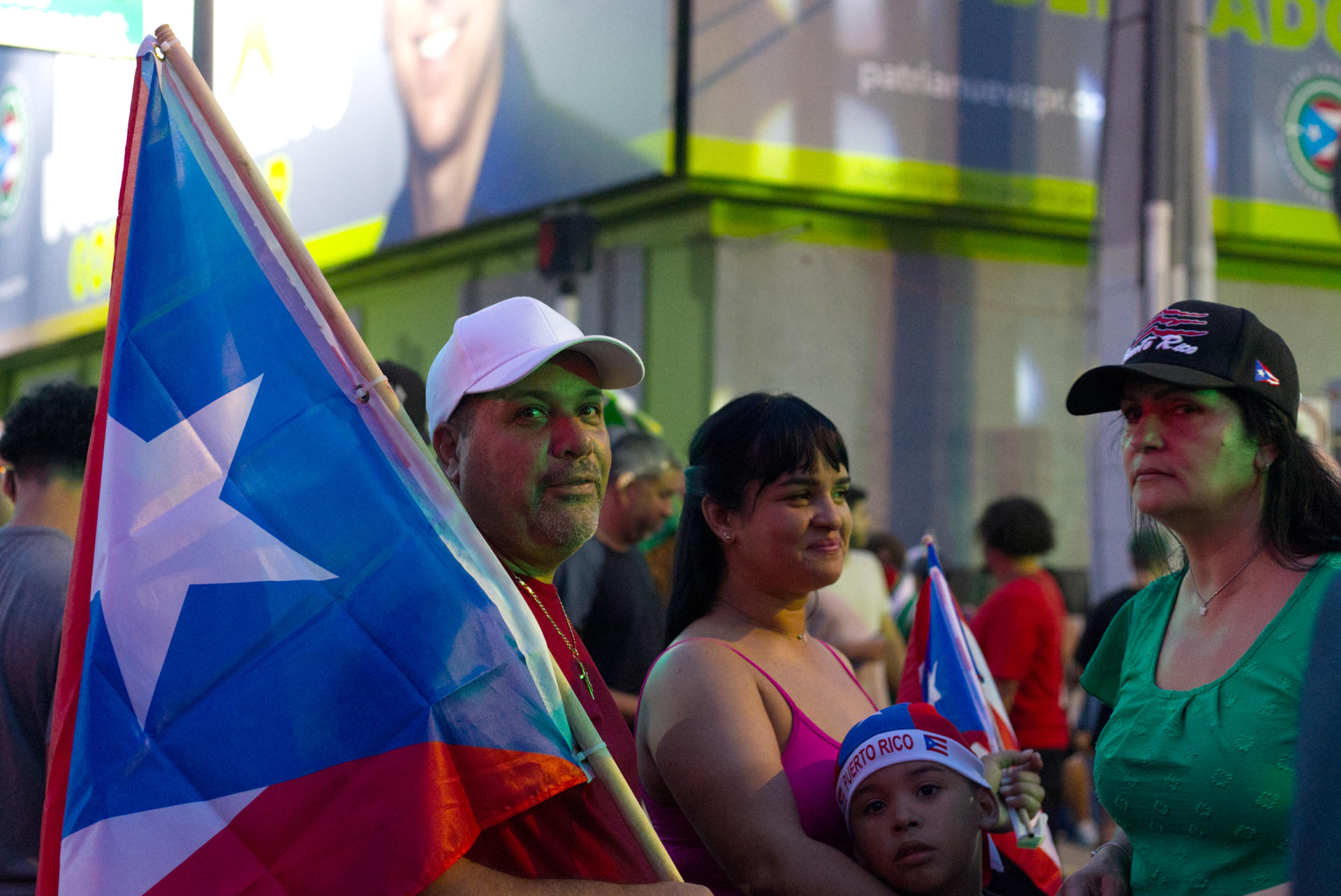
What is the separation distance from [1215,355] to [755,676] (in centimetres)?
96

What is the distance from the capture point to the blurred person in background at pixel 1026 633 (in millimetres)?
6383

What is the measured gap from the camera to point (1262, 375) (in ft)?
7.82

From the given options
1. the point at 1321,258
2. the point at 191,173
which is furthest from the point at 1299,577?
the point at 1321,258

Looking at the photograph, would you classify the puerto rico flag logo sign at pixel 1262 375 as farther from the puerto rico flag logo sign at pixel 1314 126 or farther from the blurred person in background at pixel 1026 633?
the puerto rico flag logo sign at pixel 1314 126

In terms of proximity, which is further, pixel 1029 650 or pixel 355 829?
pixel 1029 650

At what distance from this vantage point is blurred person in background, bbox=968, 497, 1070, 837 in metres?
6.38

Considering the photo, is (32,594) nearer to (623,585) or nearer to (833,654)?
(833,654)

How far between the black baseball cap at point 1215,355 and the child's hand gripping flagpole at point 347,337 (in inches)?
44.3

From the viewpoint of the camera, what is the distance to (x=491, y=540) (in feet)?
7.61

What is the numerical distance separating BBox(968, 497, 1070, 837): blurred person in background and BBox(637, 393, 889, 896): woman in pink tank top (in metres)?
3.67

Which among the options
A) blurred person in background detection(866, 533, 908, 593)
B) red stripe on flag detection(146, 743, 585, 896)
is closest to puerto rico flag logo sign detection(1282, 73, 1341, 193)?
blurred person in background detection(866, 533, 908, 593)

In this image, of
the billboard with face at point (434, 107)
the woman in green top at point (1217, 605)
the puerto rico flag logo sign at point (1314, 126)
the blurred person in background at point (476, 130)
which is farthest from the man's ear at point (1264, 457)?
the puerto rico flag logo sign at point (1314, 126)

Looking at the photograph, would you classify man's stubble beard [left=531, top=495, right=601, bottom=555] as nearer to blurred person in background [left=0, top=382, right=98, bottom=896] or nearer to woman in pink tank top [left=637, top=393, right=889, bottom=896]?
woman in pink tank top [left=637, top=393, right=889, bottom=896]

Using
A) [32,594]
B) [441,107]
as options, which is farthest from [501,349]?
[441,107]
